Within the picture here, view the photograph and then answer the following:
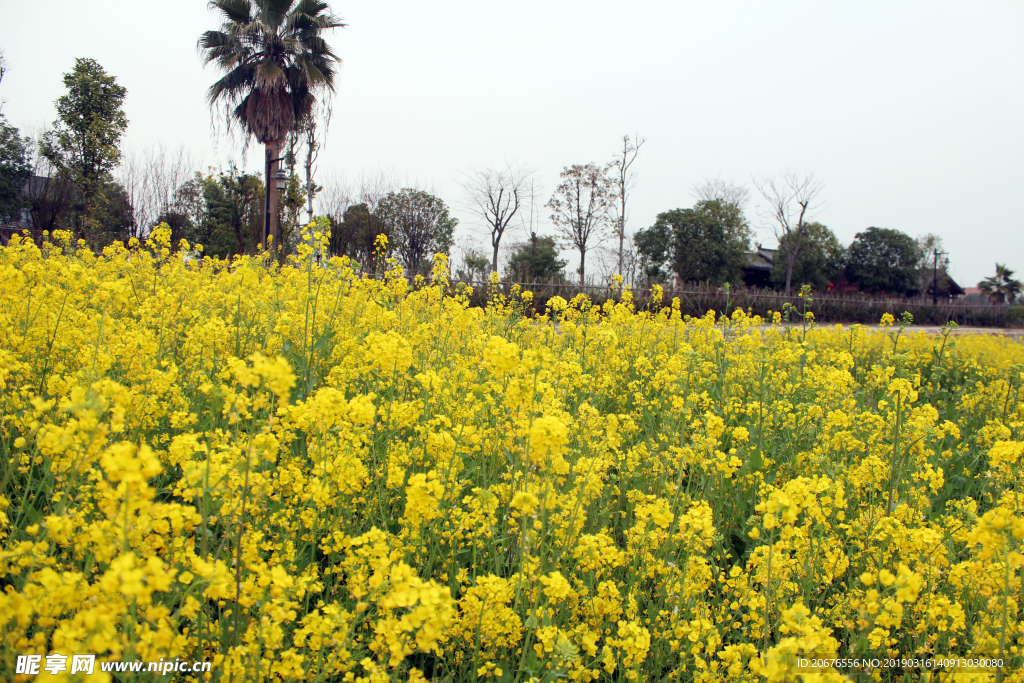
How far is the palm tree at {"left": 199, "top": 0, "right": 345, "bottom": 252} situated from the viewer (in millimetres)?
17219

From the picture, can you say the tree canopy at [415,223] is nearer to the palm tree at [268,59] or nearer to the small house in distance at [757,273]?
the palm tree at [268,59]

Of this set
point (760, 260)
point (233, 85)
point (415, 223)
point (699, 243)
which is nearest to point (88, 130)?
point (233, 85)

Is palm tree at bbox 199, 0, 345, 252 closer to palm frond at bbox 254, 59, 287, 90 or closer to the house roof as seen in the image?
palm frond at bbox 254, 59, 287, 90

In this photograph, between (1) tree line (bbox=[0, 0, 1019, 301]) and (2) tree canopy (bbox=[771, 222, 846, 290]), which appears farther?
(2) tree canopy (bbox=[771, 222, 846, 290])

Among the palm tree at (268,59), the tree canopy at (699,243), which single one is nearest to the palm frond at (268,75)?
the palm tree at (268,59)

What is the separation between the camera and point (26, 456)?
2123 mm

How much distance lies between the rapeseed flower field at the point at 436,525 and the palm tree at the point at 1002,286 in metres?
69.7

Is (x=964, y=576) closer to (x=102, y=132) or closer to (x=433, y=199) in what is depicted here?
(x=102, y=132)

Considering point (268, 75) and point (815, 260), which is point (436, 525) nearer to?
point (268, 75)

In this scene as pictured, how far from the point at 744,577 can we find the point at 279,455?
190 cm

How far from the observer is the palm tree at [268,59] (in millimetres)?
17219

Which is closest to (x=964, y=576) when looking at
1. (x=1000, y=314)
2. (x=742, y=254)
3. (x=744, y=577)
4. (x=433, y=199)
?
(x=744, y=577)

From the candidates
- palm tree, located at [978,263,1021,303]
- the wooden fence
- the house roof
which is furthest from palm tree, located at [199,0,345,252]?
palm tree, located at [978,263,1021,303]

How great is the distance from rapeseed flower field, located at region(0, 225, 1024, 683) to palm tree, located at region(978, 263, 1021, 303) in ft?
229
